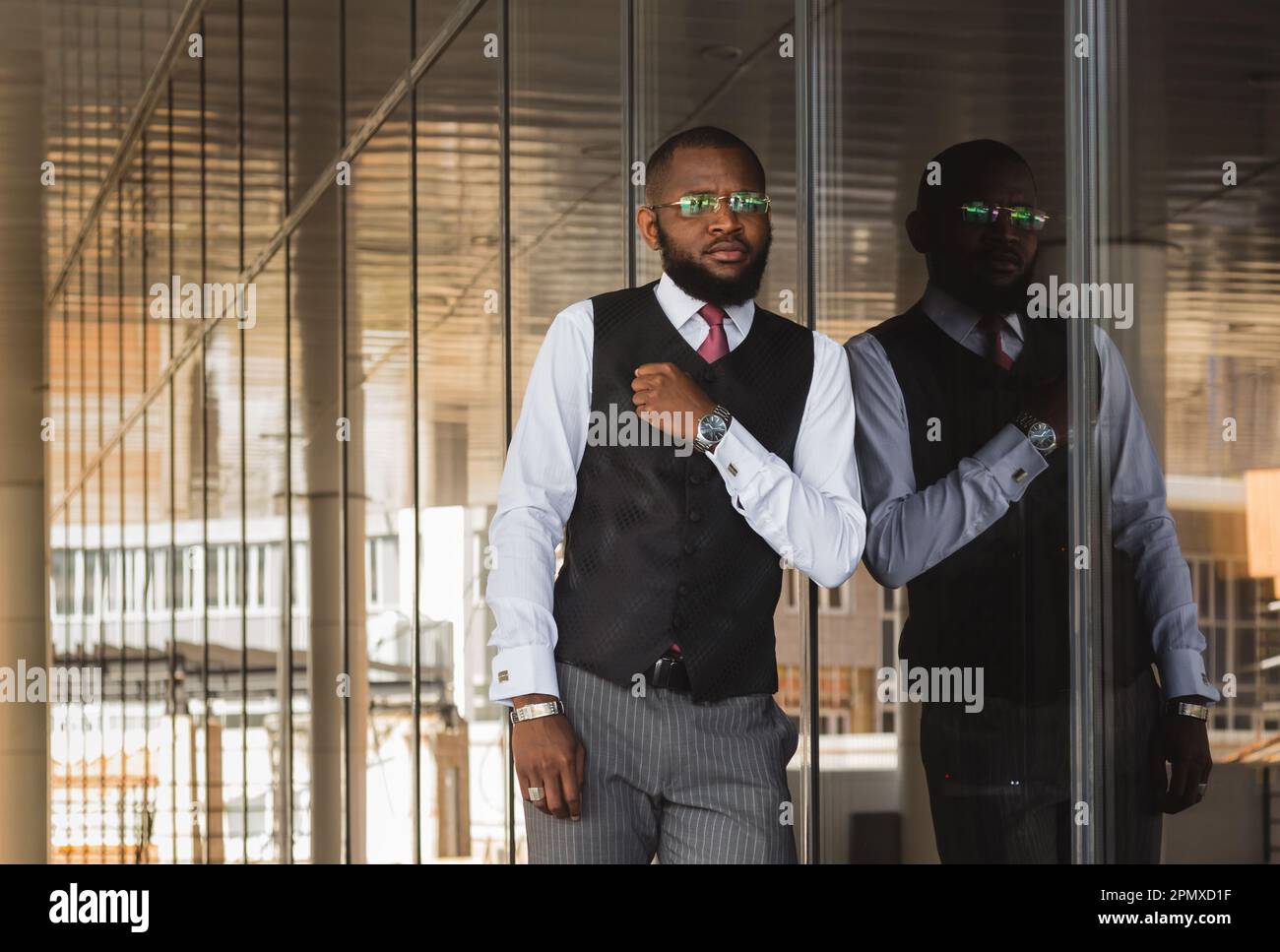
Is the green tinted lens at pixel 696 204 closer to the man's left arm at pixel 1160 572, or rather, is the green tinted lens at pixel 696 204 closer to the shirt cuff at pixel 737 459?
the shirt cuff at pixel 737 459

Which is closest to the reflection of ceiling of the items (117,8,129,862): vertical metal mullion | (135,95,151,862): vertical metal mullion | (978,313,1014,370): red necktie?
(978,313,1014,370): red necktie

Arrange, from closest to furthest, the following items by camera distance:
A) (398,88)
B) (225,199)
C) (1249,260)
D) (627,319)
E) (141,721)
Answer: (1249,260) < (627,319) < (398,88) < (225,199) < (141,721)

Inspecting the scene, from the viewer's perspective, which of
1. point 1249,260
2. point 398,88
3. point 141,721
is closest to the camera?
point 1249,260

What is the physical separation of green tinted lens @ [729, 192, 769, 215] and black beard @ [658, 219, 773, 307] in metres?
0.11

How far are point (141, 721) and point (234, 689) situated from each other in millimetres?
3414

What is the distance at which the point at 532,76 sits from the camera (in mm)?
5418

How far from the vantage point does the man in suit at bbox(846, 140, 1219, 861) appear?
3.70 meters

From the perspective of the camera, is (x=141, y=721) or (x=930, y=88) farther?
(x=141, y=721)

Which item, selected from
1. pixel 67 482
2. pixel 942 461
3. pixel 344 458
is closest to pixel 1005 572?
pixel 942 461

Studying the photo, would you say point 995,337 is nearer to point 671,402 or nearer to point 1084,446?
point 1084,446

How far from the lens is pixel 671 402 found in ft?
12.2

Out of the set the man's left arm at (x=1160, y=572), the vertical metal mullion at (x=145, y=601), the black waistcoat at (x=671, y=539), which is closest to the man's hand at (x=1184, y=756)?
the man's left arm at (x=1160, y=572)
